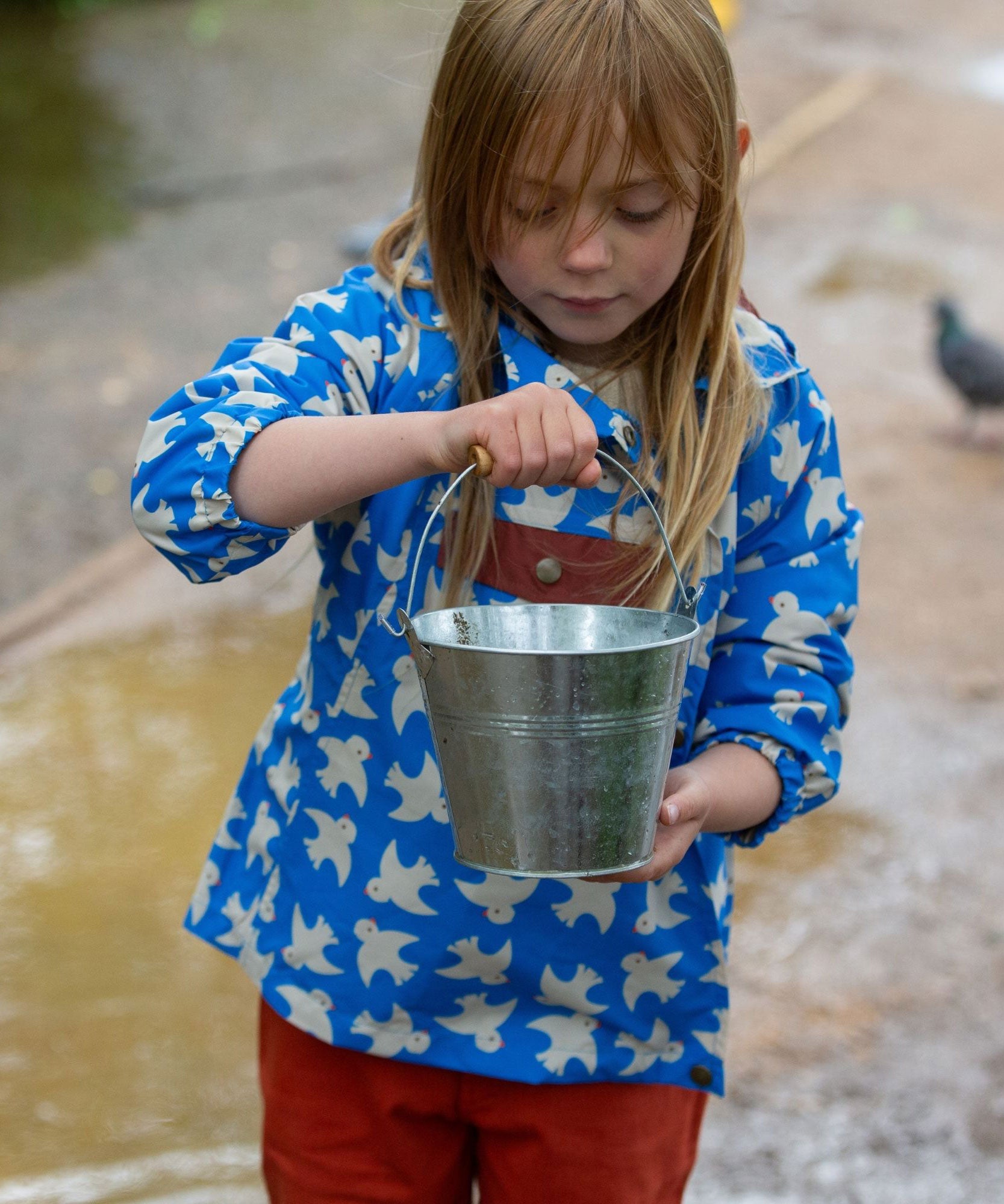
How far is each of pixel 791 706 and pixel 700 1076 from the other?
452 millimetres

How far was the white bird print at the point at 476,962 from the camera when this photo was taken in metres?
1.52

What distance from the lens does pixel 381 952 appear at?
1.54 m

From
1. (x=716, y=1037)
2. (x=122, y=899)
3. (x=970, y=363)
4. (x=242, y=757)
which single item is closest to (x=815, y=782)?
(x=716, y=1037)

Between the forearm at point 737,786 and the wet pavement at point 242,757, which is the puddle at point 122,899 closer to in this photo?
the wet pavement at point 242,757

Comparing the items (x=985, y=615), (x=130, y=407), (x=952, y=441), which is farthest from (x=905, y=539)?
(x=130, y=407)

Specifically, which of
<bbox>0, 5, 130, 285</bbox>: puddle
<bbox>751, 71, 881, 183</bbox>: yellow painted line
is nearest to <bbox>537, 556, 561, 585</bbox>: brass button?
<bbox>0, 5, 130, 285</bbox>: puddle

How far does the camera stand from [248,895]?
164 cm

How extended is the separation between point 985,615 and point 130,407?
10.2 feet

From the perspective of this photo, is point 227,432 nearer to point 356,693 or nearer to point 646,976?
point 356,693

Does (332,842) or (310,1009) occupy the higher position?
(332,842)

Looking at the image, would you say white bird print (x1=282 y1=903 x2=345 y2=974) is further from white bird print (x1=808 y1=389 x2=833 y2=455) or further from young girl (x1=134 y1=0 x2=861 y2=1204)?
white bird print (x1=808 y1=389 x2=833 y2=455)

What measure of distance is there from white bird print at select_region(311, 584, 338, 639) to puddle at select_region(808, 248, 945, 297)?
20.0 ft

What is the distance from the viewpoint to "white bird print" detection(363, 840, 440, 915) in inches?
59.6

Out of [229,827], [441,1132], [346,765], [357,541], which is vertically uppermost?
[357,541]
